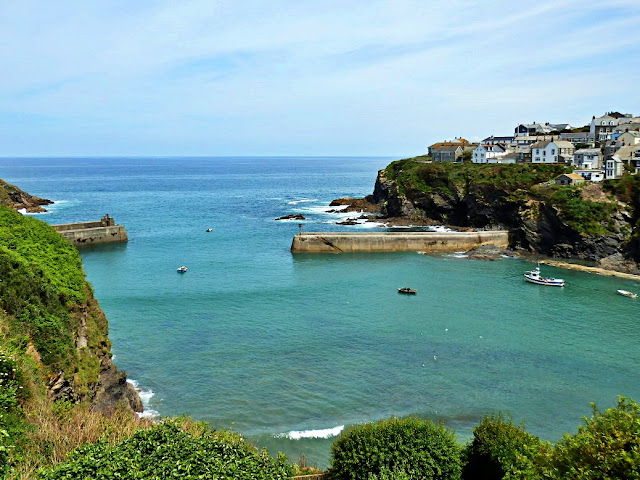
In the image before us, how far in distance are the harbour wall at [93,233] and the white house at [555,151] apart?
74161 mm

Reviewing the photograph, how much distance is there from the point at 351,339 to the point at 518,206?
46901mm

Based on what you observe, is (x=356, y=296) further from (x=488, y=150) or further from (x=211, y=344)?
(x=488, y=150)

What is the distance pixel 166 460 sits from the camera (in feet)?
38.9

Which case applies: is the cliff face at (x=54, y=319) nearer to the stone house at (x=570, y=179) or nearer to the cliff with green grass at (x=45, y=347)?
the cliff with green grass at (x=45, y=347)

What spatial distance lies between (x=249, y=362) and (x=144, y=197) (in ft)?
367

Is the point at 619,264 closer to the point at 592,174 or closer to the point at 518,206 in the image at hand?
the point at 518,206

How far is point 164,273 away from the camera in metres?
55.4

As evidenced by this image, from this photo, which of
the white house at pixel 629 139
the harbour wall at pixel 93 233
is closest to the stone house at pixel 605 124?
the white house at pixel 629 139

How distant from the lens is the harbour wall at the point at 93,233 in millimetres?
69875

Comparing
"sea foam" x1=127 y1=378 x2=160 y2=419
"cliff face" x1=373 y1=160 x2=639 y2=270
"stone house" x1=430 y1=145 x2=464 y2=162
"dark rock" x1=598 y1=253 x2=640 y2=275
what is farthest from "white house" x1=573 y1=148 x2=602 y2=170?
"sea foam" x1=127 y1=378 x2=160 y2=419

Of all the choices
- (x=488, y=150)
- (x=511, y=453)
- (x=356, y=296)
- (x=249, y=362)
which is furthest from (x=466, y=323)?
(x=488, y=150)

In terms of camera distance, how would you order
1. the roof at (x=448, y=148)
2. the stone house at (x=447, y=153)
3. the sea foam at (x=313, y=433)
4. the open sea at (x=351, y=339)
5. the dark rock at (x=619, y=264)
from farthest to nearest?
the roof at (x=448, y=148) < the stone house at (x=447, y=153) < the dark rock at (x=619, y=264) < the open sea at (x=351, y=339) < the sea foam at (x=313, y=433)

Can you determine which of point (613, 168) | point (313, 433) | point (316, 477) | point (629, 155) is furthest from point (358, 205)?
point (316, 477)

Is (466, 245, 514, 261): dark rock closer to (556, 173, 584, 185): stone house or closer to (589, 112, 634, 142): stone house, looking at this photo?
(556, 173, 584, 185): stone house
